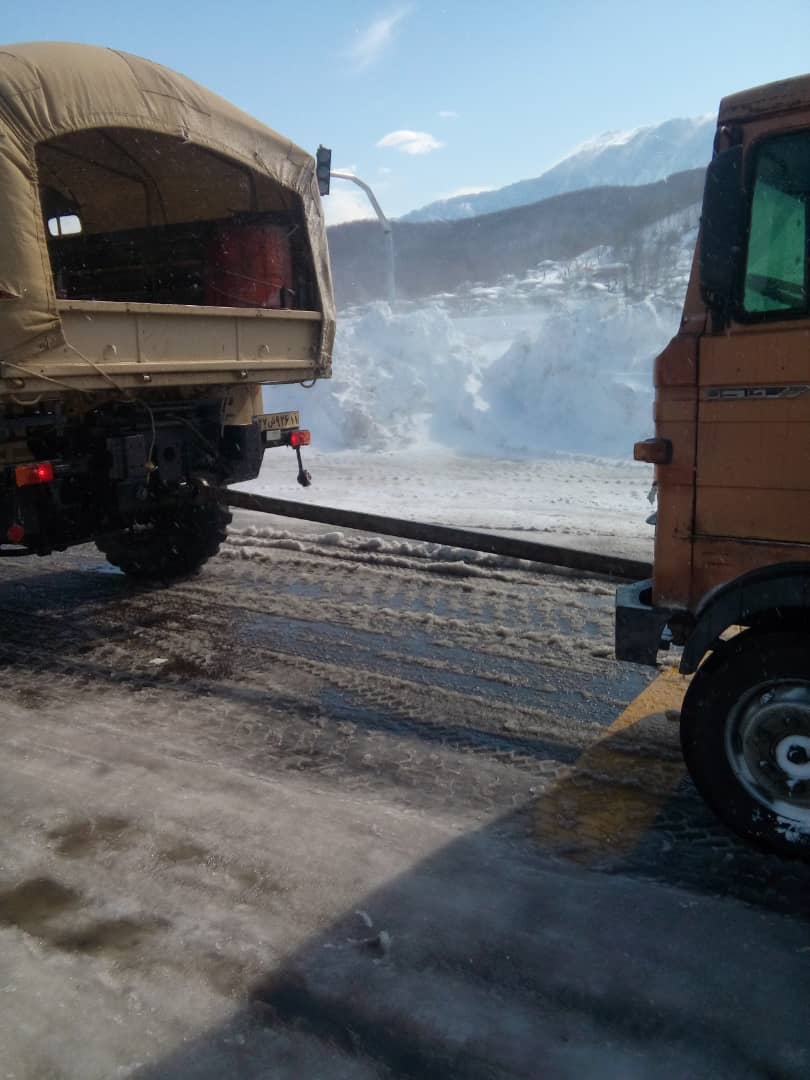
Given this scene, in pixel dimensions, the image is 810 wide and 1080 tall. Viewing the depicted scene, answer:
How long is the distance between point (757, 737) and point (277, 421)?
4.81 meters

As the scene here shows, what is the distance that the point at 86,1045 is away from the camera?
2.34 m

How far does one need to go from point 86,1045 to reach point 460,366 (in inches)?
611

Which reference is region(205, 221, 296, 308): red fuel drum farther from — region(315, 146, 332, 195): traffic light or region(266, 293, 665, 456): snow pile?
region(266, 293, 665, 456): snow pile

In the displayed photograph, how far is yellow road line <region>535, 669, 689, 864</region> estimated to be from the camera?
3.30 m

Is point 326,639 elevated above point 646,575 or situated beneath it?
situated beneath

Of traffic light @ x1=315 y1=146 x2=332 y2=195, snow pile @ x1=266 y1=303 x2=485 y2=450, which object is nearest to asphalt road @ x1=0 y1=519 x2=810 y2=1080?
traffic light @ x1=315 y1=146 x2=332 y2=195

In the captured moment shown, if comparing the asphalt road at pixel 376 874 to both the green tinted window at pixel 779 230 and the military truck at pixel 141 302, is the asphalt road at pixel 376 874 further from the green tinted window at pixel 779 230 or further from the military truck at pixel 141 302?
the green tinted window at pixel 779 230

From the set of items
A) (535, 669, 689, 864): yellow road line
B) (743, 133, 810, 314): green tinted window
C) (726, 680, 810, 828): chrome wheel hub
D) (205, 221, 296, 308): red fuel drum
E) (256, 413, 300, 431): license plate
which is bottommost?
(535, 669, 689, 864): yellow road line

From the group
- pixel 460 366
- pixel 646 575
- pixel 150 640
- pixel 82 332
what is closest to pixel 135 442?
pixel 82 332

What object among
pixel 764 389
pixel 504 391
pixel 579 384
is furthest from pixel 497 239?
pixel 764 389

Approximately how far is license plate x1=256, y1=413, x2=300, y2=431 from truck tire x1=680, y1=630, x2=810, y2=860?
448 centimetres

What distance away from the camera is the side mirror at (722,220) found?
9.89 ft

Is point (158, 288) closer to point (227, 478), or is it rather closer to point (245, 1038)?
point (227, 478)

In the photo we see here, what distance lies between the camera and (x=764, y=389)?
3.16m
